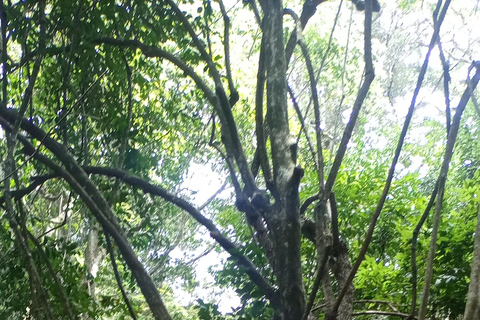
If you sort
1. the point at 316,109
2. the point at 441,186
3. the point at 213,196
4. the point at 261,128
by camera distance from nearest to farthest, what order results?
the point at 441,186
the point at 316,109
the point at 261,128
the point at 213,196

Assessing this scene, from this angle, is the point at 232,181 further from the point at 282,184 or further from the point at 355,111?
the point at 355,111

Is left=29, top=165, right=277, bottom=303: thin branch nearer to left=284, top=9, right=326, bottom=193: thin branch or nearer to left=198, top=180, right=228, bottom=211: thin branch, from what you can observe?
left=284, top=9, right=326, bottom=193: thin branch

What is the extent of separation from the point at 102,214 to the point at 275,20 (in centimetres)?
108

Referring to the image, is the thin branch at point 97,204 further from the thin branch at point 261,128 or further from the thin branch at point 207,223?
the thin branch at point 261,128

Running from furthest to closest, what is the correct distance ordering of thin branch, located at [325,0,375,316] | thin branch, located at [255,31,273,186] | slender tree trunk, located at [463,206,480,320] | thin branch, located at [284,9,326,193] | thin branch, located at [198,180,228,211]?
thin branch, located at [198,180,228,211]
thin branch, located at [255,31,273,186]
thin branch, located at [284,9,326,193]
thin branch, located at [325,0,375,316]
slender tree trunk, located at [463,206,480,320]

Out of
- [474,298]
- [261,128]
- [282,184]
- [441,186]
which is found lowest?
[474,298]

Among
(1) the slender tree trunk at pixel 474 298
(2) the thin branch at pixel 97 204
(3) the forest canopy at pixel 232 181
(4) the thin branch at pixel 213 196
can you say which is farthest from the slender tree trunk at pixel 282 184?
(4) the thin branch at pixel 213 196

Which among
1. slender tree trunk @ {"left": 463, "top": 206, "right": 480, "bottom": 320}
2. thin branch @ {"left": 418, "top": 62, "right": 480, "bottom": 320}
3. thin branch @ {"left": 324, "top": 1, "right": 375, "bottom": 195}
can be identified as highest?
thin branch @ {"left": 324, "top": 1, "right": 375, "bottom": 195}

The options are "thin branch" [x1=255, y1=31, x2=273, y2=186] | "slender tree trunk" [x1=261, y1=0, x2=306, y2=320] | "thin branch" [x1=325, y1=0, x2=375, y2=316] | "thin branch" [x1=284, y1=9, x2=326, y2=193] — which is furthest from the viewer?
"thin branch" [x1=255, y1=31, x2=273, y2=186]

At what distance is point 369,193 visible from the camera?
3395 millimetres

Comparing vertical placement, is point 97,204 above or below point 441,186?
above

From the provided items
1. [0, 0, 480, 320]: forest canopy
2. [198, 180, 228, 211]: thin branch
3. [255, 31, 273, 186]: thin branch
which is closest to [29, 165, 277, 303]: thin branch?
[0, 0, 480, 320]: forest canopy

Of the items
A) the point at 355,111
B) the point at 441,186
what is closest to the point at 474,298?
the point at 441,186

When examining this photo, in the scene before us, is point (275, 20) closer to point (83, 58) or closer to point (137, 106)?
point (83, 58)
